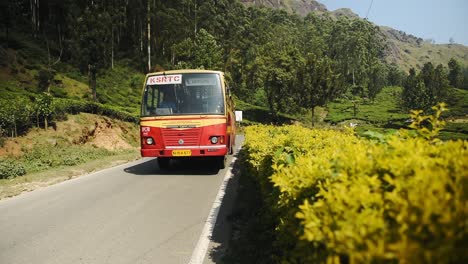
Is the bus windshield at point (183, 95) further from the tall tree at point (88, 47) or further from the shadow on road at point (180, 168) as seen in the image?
the tall tree at point (88, 47)

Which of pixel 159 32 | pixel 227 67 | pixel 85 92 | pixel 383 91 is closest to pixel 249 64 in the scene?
pixel 227 67

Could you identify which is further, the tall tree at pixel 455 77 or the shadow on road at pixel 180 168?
the tall tree at pixel 455 77

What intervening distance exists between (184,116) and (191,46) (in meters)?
40.9

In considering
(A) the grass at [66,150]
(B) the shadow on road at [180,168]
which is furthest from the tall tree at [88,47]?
(B) the shadow on road at [180,168]

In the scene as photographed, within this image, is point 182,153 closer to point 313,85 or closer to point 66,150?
point 66,150

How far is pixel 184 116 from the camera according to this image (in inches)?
412

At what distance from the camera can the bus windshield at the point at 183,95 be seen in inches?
422

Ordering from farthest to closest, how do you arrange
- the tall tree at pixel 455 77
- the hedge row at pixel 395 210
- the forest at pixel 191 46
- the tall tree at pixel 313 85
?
the tall tree at pixel 455 77 < the tall tree at pixel 313 85 < the forest at pixel 191 46 < the hedge row at pixel 395 210

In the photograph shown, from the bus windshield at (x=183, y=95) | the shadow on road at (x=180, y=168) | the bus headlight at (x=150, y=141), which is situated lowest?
the shadow on road at (x=180, y=168)

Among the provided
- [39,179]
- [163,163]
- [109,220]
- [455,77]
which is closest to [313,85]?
[163,163]

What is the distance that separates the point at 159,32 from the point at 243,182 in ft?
164

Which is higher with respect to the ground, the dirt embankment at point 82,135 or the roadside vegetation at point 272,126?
the roadside vegetation at point 272,126

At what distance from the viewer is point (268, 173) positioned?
5.62 meters

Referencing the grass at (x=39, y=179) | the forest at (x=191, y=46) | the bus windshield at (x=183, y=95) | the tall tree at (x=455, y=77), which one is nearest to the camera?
the grass at (x=39, y=179)
